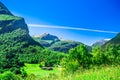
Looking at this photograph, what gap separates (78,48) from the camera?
87438 millimetres

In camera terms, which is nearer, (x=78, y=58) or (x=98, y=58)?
(x=78, y=58)

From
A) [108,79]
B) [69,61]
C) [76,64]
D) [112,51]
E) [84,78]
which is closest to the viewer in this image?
[108,79]

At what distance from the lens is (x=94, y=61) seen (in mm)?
84875

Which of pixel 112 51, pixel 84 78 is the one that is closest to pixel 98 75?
pixel 84 78

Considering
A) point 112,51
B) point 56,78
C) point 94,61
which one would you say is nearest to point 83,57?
point 94,61

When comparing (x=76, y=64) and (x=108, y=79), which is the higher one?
(x=108, y=79)

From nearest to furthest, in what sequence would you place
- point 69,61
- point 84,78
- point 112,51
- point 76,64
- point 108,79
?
point 108,79 → point 84,78 → point 76,64 → point 69,61 → point 112,51

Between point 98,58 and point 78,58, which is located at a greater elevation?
point 98,58

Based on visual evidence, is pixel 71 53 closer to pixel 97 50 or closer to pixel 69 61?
pixel 69 61

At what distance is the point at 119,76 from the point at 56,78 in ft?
11.3

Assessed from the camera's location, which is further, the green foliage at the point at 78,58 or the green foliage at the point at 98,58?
the green foliage at the point at 98,58

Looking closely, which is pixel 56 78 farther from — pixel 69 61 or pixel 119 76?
pixel 69 61

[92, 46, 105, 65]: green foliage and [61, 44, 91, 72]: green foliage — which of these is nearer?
[61, 44, 91, 72]: green foliage

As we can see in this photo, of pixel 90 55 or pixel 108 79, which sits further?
pixel 90 55
